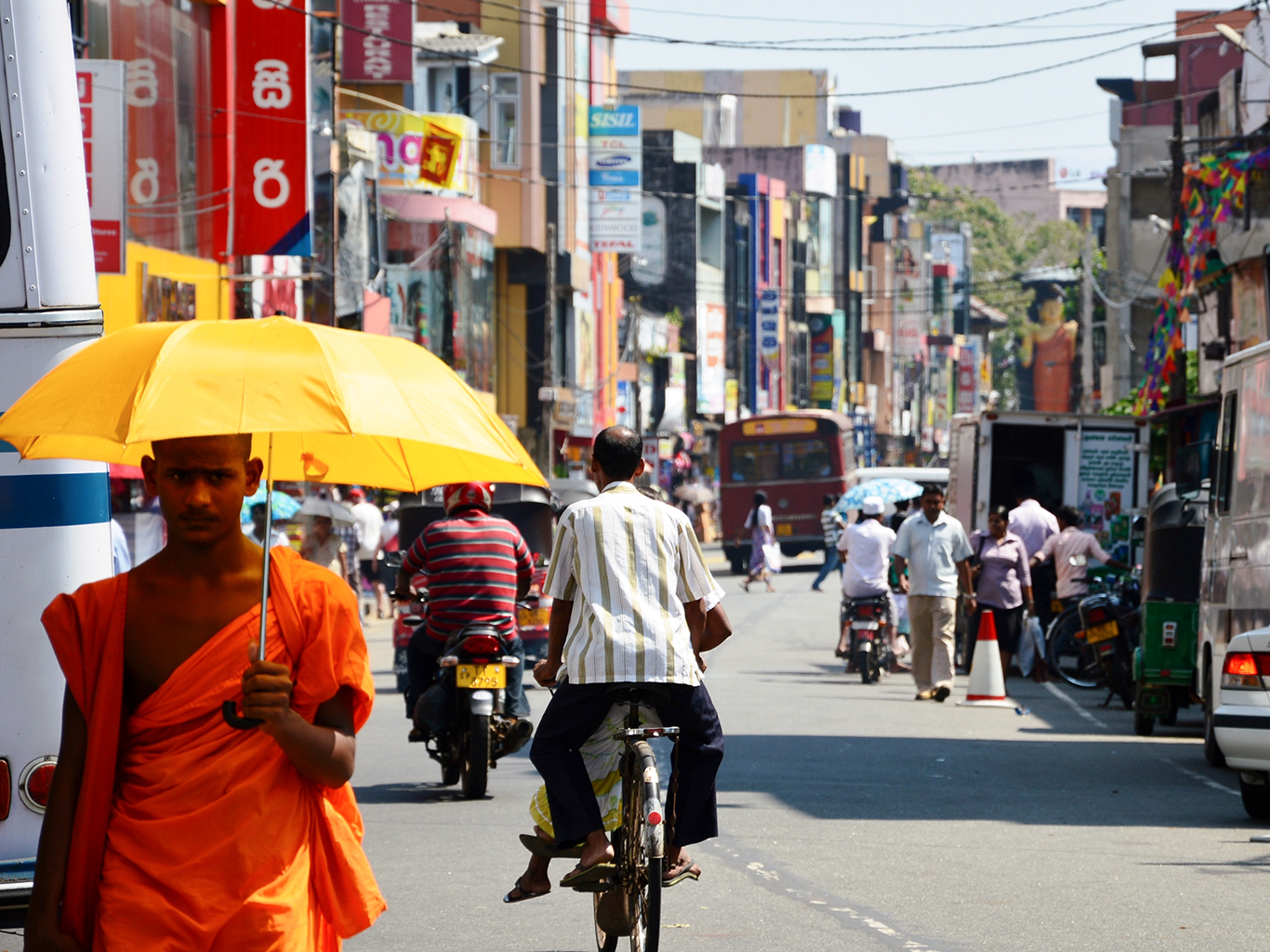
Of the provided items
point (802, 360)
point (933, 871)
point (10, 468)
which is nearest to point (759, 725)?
point (933, 871)

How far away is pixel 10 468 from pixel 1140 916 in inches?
183

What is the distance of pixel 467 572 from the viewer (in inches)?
446

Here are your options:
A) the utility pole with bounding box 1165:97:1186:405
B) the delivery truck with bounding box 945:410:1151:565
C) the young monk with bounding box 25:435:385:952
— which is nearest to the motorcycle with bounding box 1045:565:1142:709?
the delivery truck with bounding box 945:410:1151:565

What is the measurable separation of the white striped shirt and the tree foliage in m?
104

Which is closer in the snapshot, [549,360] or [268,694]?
[268,694]

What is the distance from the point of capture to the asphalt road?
7.78 meters

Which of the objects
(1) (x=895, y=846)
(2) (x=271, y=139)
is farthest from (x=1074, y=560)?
(2) (x=271, y=139)

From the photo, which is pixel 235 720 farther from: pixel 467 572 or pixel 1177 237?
pixel 1177 237

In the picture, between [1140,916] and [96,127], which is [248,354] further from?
[96,127]

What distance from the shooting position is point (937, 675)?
1831 centimetres

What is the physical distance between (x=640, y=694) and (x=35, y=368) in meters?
2.23

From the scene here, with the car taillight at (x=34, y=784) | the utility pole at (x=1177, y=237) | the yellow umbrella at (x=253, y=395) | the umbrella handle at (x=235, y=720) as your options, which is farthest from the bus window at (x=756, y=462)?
the umbrella handle at (x=235, y=720)

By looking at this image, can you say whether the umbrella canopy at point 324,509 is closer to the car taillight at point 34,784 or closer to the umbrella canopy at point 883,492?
the umbrella canopy at point 883,492

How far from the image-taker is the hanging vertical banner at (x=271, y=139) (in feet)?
86.6
